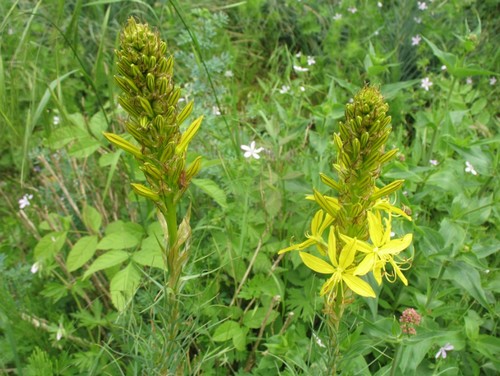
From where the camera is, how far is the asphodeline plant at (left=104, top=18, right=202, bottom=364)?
3.43 ft

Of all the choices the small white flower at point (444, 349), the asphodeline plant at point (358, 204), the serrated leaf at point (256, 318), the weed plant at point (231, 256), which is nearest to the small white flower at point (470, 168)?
the weed plant at point (231, 256)

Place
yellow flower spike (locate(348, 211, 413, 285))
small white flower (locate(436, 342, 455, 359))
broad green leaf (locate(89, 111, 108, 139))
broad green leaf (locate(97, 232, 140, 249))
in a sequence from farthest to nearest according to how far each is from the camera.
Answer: broad green leaf (locate(89, 111, 108, 139))
broad green leaf (locate(97, 232, 140, 249))
small white flower (locate(436, 342, 455, 359))
yellow flower spike (locate(348, 211, 413, 285))

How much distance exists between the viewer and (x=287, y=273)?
2.38m

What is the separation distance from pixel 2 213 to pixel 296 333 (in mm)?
2228

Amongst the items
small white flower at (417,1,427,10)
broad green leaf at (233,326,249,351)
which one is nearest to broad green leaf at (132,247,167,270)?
broad green leaf at (233,326,249,351)

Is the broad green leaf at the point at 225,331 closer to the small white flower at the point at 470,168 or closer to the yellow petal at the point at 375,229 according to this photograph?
the yellow petal at the point at 375,229

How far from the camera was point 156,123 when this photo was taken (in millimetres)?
1102

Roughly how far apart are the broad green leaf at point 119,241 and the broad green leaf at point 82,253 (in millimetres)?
122

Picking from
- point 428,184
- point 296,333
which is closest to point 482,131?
point 428,184

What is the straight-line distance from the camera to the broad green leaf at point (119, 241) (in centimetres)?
209

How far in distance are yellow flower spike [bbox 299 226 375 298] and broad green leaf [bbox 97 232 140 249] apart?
3.63 ft

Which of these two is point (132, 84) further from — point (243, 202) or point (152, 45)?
point (243, 202)

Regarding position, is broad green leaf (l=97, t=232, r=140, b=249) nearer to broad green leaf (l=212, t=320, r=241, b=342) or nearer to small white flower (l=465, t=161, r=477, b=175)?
broad green leaf (l=212, t=320, r=241, b=342)

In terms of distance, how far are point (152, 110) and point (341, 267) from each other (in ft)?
1.85
